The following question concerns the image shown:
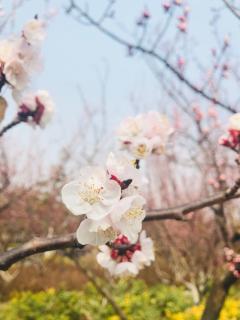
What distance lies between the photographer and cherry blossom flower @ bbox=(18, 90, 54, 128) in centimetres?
218

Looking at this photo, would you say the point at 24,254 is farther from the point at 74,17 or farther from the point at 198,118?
the point at 198,118

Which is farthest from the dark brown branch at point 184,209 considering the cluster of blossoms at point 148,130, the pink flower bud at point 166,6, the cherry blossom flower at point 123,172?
the pink flower bud at point 166,6

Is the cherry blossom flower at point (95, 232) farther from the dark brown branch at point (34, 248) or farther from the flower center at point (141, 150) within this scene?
the flower center at point (141, 150)

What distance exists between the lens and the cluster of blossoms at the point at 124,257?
2023 millimetres

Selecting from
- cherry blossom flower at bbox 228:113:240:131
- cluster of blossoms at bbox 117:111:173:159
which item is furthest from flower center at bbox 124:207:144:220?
cluster of blossoms at bbox 117:111:173:159

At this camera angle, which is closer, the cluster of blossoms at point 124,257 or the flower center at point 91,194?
the flower center at point 91,194

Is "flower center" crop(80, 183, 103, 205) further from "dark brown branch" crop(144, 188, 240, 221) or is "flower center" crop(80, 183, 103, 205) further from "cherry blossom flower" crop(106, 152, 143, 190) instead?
"dark brown branch" crop(144, 188, 240, 221)

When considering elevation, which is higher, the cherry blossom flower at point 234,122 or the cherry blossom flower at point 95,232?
the cherry blossom flower at point 234,122

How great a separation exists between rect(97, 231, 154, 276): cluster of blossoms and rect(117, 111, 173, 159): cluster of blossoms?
444mm

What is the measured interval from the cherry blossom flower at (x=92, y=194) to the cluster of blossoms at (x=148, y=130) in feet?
3.27

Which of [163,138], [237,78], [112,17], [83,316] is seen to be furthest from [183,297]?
[163,138]

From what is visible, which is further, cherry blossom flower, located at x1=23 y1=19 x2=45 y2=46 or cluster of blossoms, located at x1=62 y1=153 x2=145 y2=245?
cherry blossom flower, located at x1=23 y1=19 x2=45 y2=46

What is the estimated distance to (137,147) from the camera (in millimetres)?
2057

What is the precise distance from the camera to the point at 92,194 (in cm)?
114
